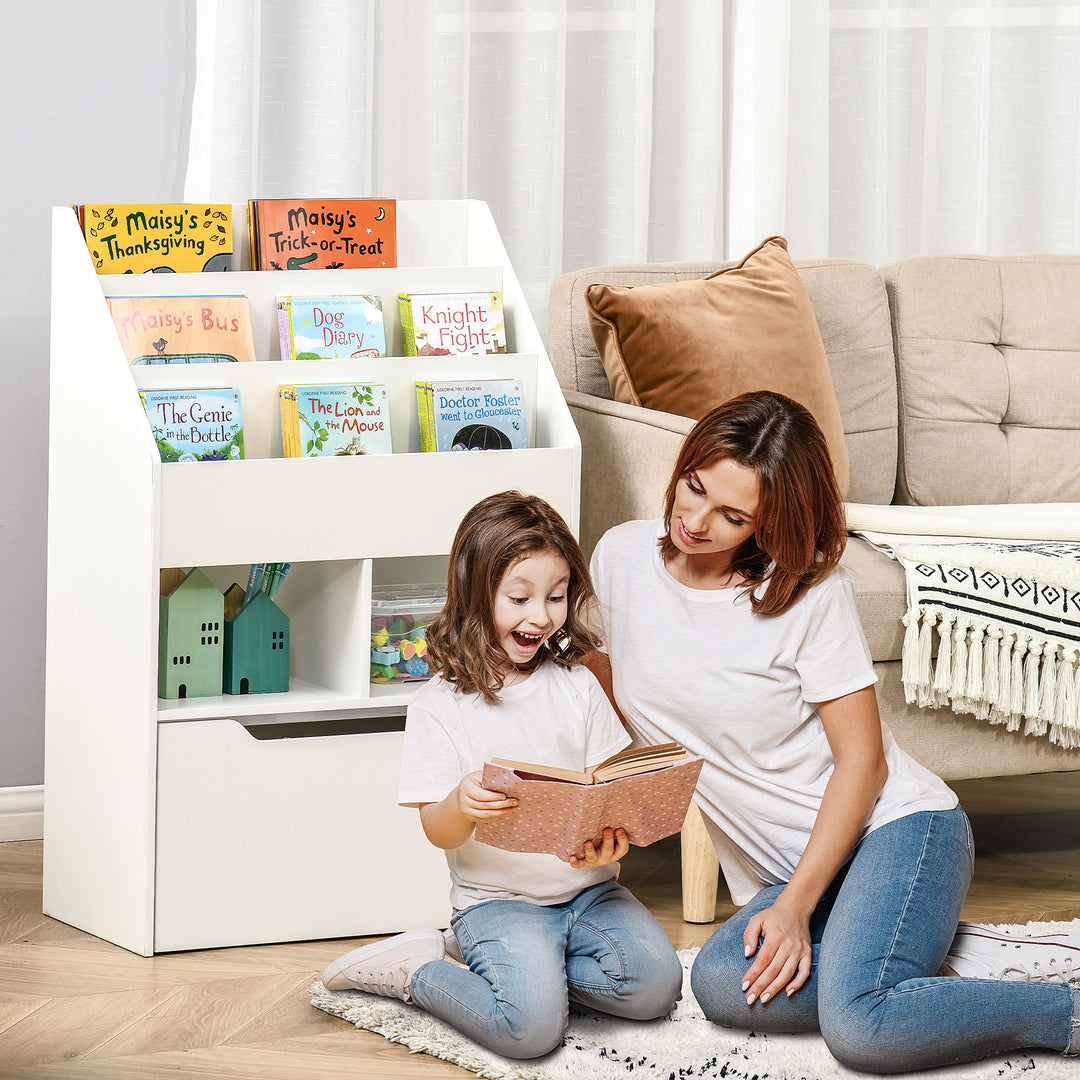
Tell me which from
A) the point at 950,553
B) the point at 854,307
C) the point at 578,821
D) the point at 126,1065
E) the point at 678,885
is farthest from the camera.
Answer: the point at 854,307

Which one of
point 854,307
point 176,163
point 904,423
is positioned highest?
point 176,163

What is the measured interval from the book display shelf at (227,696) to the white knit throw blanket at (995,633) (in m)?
0.47

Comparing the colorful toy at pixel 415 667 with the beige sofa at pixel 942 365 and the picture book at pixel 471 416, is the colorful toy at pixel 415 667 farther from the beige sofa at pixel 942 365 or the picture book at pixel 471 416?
the beige sofa at pixel 942 365

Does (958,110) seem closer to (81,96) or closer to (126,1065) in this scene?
(81,96)

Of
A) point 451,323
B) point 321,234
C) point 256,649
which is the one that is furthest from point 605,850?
point 321,234

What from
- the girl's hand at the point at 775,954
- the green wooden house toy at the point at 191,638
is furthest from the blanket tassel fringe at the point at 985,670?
the green wooden house toy at the point at 191,638

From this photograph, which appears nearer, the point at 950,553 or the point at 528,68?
the point at 950,553

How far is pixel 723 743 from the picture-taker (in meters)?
1.50

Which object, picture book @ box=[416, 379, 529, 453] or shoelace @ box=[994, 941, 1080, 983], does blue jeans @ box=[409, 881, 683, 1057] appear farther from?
picture book @ box=[416, 379, 529, 453]

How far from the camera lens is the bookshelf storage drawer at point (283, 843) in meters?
1.70

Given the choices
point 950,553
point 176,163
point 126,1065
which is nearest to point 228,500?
point 126,1065

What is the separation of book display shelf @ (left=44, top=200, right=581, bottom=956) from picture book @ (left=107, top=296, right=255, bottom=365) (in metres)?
0.04

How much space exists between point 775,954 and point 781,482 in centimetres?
46

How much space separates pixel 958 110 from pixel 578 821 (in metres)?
1.90
